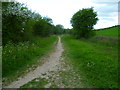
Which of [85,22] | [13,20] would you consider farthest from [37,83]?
[85,22]

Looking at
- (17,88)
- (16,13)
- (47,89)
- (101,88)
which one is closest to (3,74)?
(17,88)

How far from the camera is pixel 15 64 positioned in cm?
915

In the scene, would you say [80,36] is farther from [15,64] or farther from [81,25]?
[15,64]

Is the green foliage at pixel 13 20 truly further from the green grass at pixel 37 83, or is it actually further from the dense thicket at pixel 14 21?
the green grass at pixel 37 83

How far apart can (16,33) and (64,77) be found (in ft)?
44.8

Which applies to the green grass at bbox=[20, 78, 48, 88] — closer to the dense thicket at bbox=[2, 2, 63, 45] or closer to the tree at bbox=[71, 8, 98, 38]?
the dense thicket at bbox=[2, 2, 63, 45]

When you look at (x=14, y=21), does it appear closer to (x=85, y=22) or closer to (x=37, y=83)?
(x=37, y=83)

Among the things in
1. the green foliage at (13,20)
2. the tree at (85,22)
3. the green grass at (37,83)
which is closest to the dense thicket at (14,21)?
the green foliage at (13,20)

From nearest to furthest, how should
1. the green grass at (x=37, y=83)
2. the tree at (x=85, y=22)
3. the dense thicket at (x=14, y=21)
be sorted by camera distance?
the green grass at (x=37, y=83) < the dense thicket at (x=14, y=21) < the tree at (x=85, y=22)

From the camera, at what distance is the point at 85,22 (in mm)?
43250

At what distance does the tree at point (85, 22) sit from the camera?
43.0 m

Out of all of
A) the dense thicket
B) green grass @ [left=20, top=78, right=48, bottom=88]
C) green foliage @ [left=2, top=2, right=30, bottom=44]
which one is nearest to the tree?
the dense thicket

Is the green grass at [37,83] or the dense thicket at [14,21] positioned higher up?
the dense thicket at [14,21]

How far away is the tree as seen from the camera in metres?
43.0
